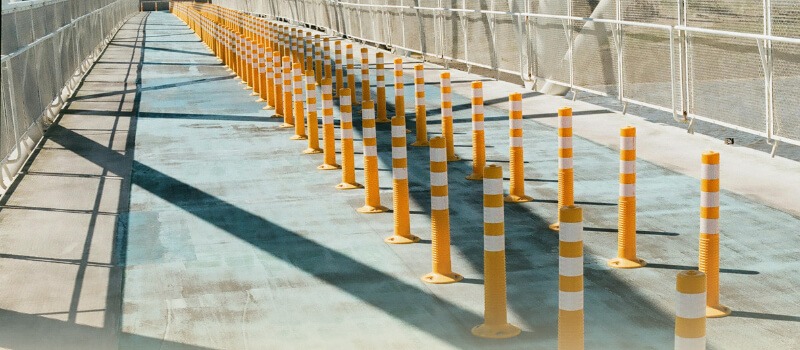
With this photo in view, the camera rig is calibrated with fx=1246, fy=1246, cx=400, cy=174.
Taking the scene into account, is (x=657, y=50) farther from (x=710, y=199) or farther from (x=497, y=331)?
(x=497, y=331)

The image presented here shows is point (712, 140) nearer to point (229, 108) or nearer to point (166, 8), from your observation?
point (229, 108)

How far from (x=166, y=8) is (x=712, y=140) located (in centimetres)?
13672

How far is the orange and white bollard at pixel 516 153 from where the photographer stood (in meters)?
11.7

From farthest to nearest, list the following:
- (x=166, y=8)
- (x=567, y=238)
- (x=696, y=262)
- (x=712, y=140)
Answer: (x=166, y=8) < (x=712, y=140) < (x=696, y=262) < (x=567, y=238)

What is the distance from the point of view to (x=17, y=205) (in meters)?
13.1

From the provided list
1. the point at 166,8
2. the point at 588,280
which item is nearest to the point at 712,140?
the point at 588,280

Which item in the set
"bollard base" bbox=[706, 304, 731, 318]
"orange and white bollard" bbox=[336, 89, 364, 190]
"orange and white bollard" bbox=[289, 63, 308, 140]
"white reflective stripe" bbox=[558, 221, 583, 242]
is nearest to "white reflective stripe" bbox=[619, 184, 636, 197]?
"bollard base" bbox=[706, 304, 731, 318]

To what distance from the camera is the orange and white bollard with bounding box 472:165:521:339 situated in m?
7.50

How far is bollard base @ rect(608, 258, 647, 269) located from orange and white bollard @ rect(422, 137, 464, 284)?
1.20 m

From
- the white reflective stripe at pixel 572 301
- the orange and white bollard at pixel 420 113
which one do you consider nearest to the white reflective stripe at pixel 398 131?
the white reflective stripe at pixel 572 301

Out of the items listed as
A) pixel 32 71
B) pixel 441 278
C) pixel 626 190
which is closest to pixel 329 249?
pixel 441 278

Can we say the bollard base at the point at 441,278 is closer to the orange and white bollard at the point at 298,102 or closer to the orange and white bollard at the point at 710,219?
the orange and white bollard at the point at 710,219

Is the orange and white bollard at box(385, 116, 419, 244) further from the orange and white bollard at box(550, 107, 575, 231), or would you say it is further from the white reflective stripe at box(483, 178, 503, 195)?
the white reflective stripe at box(483, 178, 503, 195)

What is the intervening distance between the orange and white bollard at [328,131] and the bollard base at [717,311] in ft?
23.7
